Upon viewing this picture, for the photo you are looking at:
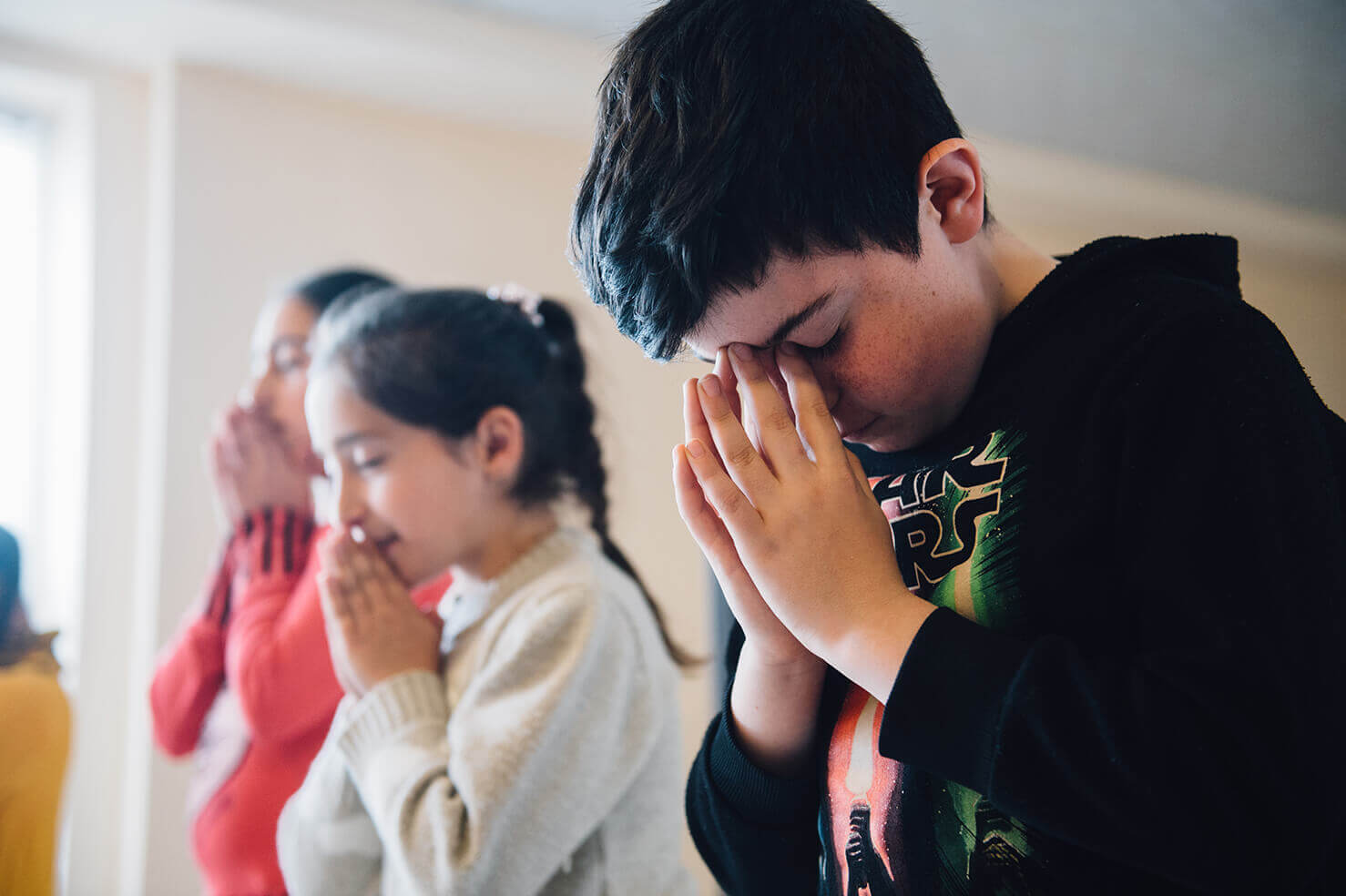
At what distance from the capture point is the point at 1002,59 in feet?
4.75

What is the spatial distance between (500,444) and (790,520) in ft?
1.86

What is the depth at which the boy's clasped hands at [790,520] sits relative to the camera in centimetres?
44

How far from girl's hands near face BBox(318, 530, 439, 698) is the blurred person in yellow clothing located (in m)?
0.49

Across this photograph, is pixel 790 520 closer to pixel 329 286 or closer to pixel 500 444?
pixel 500 444

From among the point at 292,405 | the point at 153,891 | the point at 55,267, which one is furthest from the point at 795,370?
the point at 55,267

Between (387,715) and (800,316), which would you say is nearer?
Answer: (800,316)

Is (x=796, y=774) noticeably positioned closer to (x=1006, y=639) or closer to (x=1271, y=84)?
(x=1006, y=639)

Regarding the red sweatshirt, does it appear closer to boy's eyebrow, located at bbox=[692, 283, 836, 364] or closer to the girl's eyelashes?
the girl's eyelashes

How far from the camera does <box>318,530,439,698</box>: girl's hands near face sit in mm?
859

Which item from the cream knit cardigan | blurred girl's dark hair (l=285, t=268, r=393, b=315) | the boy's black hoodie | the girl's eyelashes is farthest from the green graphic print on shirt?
blurred girl's dark hair (l=285, t=268, r=393, b=315)

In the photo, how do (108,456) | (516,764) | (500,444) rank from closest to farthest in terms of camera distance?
(516,764) < (500,444) < (108,456)

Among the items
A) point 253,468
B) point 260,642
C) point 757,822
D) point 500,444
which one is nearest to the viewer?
point 757,822

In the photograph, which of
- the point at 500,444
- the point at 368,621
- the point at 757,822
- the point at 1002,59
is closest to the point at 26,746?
the point at 368,621

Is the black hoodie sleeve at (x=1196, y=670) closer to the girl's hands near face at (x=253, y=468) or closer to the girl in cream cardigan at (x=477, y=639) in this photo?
the girl in cream cardigan at (x=477, y=639)
